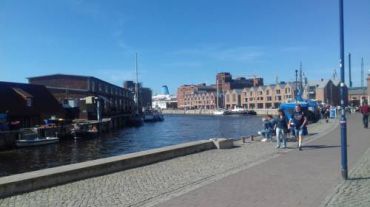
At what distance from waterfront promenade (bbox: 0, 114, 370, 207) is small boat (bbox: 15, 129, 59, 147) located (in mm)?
39566

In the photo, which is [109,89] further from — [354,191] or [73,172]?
[354,191]

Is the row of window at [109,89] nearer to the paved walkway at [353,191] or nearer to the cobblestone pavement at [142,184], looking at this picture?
the cobblestone pavement at [142,184]

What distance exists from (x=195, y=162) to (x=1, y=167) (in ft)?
74.6

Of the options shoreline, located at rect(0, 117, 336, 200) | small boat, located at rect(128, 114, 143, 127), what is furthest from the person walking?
small boat, located at rect(128, 114, 143, 127)

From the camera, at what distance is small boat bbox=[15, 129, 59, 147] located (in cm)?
5425

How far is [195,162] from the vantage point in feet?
60.0

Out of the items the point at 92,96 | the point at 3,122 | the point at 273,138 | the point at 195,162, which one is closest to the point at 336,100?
the point at 92,96

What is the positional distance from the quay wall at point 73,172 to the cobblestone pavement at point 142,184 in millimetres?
275

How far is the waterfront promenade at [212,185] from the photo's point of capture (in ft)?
34.9

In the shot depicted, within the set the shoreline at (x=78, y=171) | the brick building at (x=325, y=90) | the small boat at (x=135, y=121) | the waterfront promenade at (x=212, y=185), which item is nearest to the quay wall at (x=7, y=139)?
the shoreline at (x=78, y=171)

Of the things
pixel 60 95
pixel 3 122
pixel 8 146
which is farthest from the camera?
pixel 60 95

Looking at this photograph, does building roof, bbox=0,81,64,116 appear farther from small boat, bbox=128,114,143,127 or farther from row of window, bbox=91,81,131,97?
row of window, bbox=91,81,131,97

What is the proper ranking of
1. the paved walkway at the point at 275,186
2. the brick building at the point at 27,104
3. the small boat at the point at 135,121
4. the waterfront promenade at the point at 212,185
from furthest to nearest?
the small boat at the point at 135,121 < the brick building at the point at 27,104 < the waterfront promenade at the point at 212,185 < the paved walkway at the point at 275,186

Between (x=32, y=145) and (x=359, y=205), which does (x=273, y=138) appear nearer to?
(x=359, y=205)
